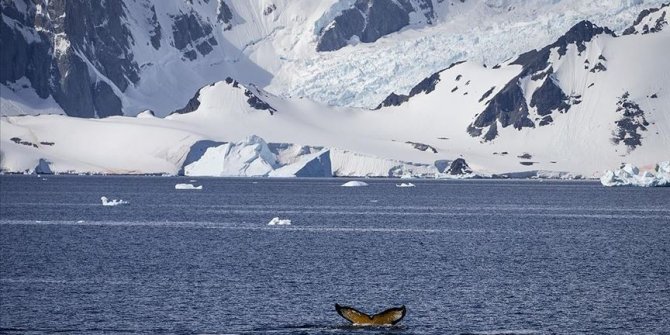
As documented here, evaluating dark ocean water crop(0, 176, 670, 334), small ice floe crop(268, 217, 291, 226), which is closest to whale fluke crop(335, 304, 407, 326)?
dark ocean water crop(0, 176, 670, 334)

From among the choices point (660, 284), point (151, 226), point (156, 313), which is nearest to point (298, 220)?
point (151, 226)

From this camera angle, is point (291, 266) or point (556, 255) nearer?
point (291, 266)

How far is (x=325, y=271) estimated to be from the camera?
74812mm

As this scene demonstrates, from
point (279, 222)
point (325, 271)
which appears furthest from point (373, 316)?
point (279, 222)

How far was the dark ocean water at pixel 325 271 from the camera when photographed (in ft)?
186

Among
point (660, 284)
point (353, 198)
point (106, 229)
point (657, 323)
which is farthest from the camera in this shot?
point (353, 198)

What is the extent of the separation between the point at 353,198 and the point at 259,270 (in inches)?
4139

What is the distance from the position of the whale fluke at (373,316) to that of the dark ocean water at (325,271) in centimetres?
50

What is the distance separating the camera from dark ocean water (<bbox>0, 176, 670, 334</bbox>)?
56.8 metres

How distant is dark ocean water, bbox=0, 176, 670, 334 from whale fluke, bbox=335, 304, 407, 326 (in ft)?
1.63

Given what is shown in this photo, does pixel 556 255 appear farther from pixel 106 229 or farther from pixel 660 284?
pixel 106 229

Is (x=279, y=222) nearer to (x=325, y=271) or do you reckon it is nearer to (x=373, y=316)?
(x=325, y=271)

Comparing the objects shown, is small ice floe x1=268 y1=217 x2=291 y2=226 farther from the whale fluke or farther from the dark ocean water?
the whale fluke

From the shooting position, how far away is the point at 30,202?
15088cm
